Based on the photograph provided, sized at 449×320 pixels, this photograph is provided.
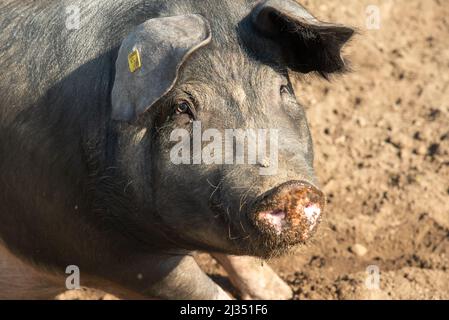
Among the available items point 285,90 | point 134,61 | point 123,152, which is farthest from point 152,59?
point 285,90

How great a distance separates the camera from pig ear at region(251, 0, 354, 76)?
14.4 ft

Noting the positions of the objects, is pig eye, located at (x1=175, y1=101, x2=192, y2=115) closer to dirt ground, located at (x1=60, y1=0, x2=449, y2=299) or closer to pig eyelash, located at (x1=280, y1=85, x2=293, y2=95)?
pig eyelash, located at (x1=280, y1=85, x2=293, y2=95)

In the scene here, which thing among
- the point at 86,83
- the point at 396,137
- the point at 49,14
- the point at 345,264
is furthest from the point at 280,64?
the point at 396,137

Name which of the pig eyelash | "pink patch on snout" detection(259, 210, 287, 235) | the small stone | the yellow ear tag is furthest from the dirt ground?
"pink patch on snout" detection(259, 210, 287, 235)

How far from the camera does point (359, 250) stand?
6.39 metres

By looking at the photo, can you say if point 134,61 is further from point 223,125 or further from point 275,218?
point 275,218

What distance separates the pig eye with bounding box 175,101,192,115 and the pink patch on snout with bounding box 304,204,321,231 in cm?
76

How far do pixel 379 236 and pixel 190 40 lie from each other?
9.14 ft

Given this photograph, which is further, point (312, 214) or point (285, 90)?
point (285, 90)

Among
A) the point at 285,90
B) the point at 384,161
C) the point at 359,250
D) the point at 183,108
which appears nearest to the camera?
the point at 183,108

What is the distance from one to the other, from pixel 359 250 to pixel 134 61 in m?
2.72

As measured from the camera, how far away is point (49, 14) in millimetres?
4938

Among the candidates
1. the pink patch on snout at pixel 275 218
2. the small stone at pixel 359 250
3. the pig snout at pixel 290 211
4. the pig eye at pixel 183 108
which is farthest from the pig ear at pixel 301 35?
the small stone at pixel 359 250

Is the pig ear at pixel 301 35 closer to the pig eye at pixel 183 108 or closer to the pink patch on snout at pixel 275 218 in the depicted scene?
the pig eye at pixel 183 108
